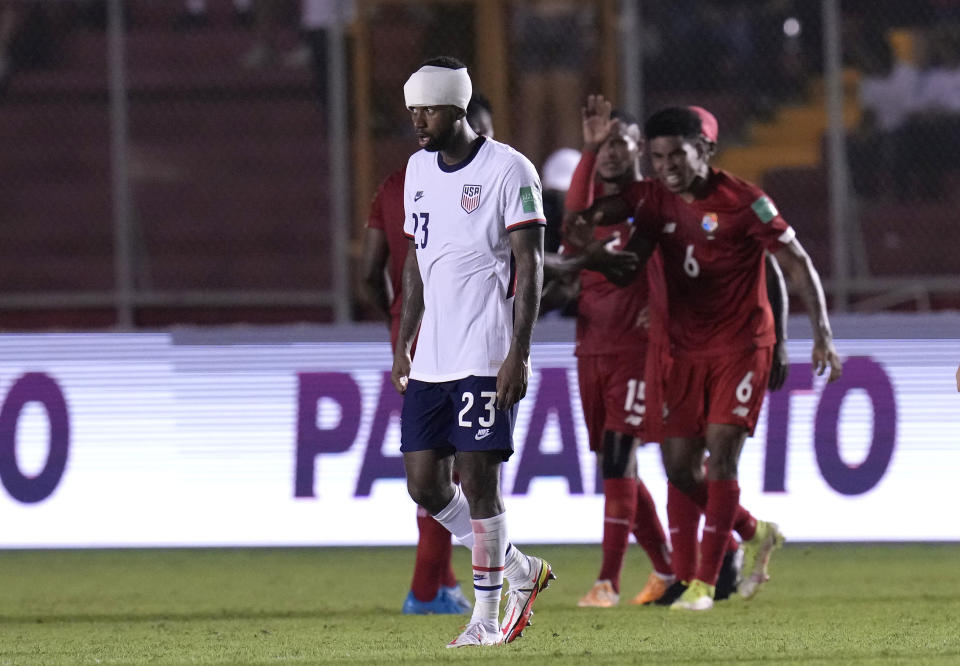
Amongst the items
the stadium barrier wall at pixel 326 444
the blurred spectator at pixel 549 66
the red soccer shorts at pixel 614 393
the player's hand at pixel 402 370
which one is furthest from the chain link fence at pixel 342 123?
the player's hand at pixel 402 370

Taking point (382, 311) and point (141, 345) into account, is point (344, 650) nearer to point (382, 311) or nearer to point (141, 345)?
point (382, 311)

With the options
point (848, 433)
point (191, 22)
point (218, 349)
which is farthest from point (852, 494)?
point (191, 22)

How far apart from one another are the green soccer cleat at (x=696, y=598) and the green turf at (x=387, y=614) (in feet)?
0.26

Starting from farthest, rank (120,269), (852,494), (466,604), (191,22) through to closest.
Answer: (191,22)
(120,269)
(852,494)
(466,604)

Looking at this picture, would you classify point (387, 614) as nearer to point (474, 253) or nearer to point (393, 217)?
point (393, 217)

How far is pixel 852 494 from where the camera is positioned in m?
9.35

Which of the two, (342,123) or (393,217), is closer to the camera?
(393,217)

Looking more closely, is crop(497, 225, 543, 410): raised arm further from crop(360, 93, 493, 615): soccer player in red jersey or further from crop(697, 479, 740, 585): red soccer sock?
crop(697, 479, 740, 585): red soccer sock

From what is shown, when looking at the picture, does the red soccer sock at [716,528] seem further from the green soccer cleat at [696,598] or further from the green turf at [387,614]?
the green turf at [387,614]

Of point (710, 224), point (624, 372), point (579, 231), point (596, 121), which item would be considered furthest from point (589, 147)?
point (624, 372)

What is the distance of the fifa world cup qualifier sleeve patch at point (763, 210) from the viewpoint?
7.35 metres

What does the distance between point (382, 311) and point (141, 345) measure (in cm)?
248

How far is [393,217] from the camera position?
7.45 meters

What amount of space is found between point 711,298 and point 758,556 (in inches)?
50.1
